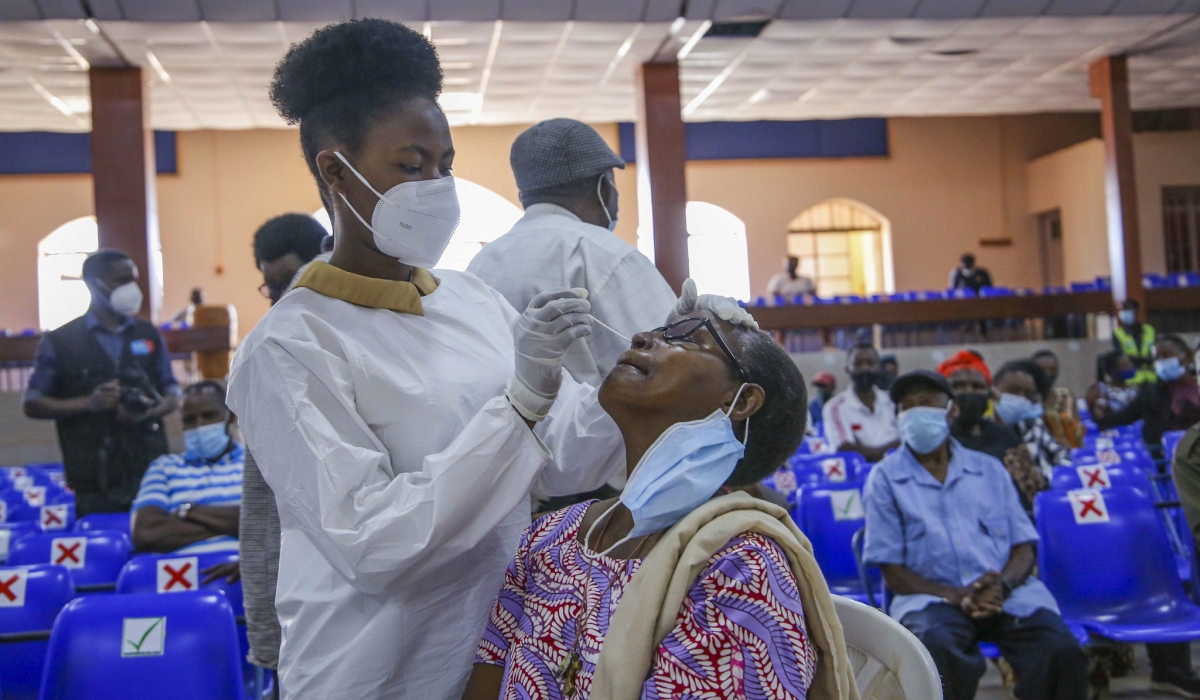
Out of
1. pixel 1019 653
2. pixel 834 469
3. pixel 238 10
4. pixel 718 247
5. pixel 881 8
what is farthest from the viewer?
pixel 718 247

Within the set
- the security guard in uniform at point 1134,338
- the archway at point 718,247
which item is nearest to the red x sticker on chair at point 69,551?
the security guard in uniform at point 1134,338

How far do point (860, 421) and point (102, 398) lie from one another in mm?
4530

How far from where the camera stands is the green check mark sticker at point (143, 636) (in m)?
2.47

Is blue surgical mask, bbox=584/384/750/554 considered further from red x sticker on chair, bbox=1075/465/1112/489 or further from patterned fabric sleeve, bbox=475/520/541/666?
red x sticker on chair, bbox=1075/465/1112/489

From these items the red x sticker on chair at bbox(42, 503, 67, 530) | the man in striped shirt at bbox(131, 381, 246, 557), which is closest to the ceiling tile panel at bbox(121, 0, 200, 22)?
the red x sticker on chair at bbox(42, 503, 67, 530)

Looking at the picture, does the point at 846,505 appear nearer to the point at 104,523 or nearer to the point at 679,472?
the point at 679,472

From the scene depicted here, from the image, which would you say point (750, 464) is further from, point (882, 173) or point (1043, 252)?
point (1043, 252)

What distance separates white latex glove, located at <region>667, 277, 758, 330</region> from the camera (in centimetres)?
163

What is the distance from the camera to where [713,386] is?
1615 mm

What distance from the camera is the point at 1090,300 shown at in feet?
38.9

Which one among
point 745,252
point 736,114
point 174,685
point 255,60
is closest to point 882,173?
point 745,252

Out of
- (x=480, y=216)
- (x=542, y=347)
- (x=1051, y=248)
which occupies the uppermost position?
(x=480, y=216)

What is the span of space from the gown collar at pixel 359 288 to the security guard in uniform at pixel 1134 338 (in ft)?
30.4

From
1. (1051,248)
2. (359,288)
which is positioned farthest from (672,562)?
(1051,248)
